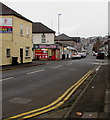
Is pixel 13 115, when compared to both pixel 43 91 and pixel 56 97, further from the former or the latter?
pixel 43 91

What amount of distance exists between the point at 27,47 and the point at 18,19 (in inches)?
220

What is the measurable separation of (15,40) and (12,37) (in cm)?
90

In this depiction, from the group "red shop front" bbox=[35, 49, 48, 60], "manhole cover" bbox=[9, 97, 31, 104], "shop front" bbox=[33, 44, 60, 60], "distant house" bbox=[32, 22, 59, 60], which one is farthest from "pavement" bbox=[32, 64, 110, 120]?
"red shop front" bbox=[35, 49, 48, 60]

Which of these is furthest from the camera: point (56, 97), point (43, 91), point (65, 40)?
point (65, 40)

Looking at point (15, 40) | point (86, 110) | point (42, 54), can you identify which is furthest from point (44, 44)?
point (86, 110)

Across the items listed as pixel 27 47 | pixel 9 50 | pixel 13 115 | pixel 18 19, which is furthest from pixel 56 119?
pixel 27 47

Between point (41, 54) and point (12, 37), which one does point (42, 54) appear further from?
point (12, 37)

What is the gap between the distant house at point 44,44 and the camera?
51469 millimetres

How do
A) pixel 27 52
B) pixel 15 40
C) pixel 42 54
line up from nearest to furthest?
1. pixel 15 40
2. pixel 27 52
3. pixel 42 54

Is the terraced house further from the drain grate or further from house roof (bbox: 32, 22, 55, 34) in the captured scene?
the drain grate

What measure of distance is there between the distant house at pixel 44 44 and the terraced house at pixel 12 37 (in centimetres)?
1844

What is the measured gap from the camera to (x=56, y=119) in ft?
19.6

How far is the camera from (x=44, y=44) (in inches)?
2041

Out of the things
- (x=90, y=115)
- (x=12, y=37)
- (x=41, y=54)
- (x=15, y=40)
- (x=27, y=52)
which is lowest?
(x=90, y=115)
